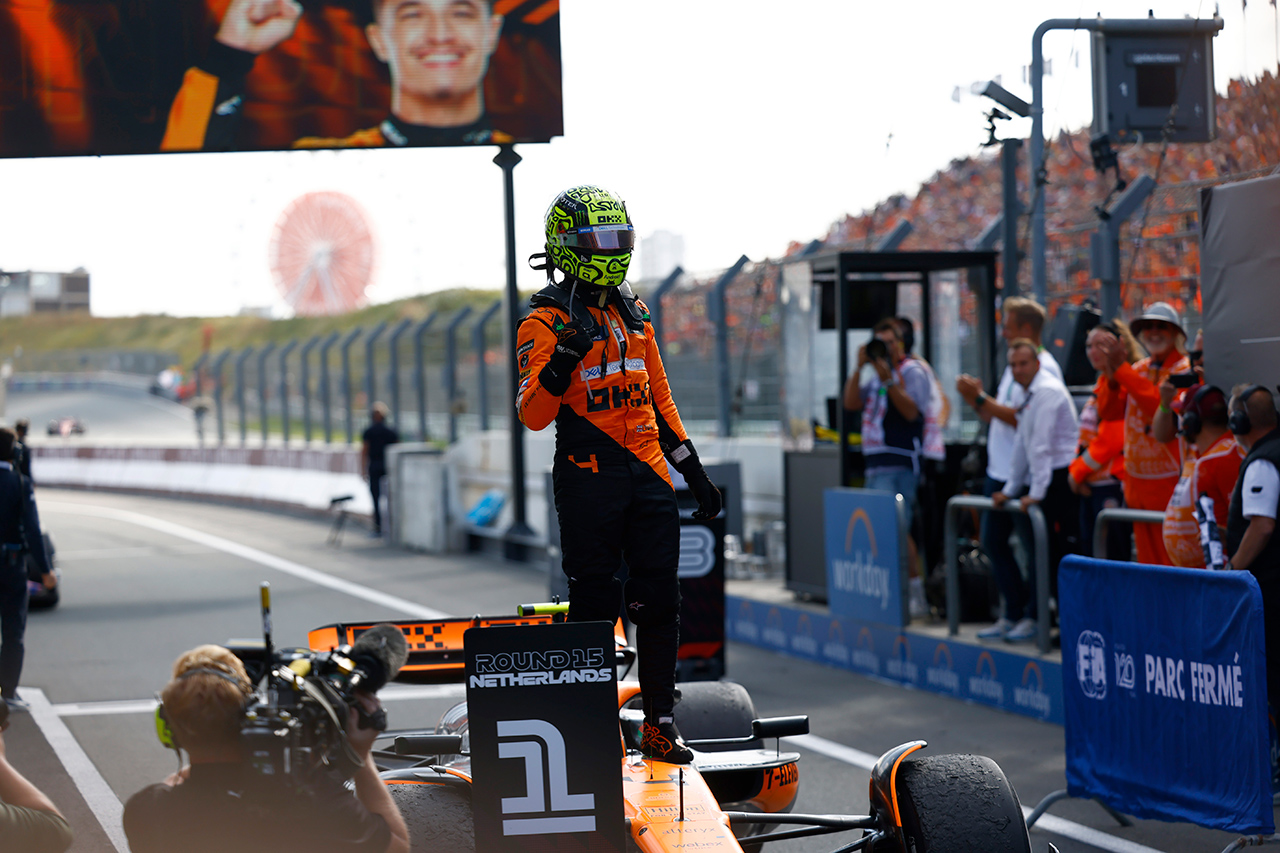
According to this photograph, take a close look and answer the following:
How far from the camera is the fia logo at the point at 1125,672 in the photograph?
5.78m

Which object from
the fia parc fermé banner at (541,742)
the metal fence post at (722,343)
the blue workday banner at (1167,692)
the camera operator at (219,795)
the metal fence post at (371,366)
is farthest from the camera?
the metal fence post at (371,366)

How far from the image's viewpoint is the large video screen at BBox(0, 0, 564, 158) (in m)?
8.63

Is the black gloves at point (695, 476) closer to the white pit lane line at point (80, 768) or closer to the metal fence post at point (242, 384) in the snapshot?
the white pit lane line at point (80, 768)

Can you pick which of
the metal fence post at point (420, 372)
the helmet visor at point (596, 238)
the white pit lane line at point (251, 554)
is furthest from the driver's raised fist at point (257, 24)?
the metal fence post at point (420, 372)

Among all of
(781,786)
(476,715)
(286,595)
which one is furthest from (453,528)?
(476,715)

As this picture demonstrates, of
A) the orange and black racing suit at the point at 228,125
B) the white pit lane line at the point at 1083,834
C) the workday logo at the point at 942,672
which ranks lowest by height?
the white pit lane line at the point at 1083,834

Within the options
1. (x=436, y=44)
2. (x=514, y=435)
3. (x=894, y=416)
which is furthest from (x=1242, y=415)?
(x=514, y=435)

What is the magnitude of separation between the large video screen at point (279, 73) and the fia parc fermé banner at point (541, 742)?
594 cm

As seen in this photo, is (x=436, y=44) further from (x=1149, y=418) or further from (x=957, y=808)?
(x=957, y=808)

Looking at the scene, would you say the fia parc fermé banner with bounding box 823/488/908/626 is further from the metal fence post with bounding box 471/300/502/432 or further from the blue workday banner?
the metal fence post with bounding box 471/300/502/432

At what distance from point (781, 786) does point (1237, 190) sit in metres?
4.16

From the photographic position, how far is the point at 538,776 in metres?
3.80

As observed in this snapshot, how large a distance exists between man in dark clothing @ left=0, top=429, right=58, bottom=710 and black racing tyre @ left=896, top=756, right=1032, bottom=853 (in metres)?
5.90

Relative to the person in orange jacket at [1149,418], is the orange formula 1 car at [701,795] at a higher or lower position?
lower
